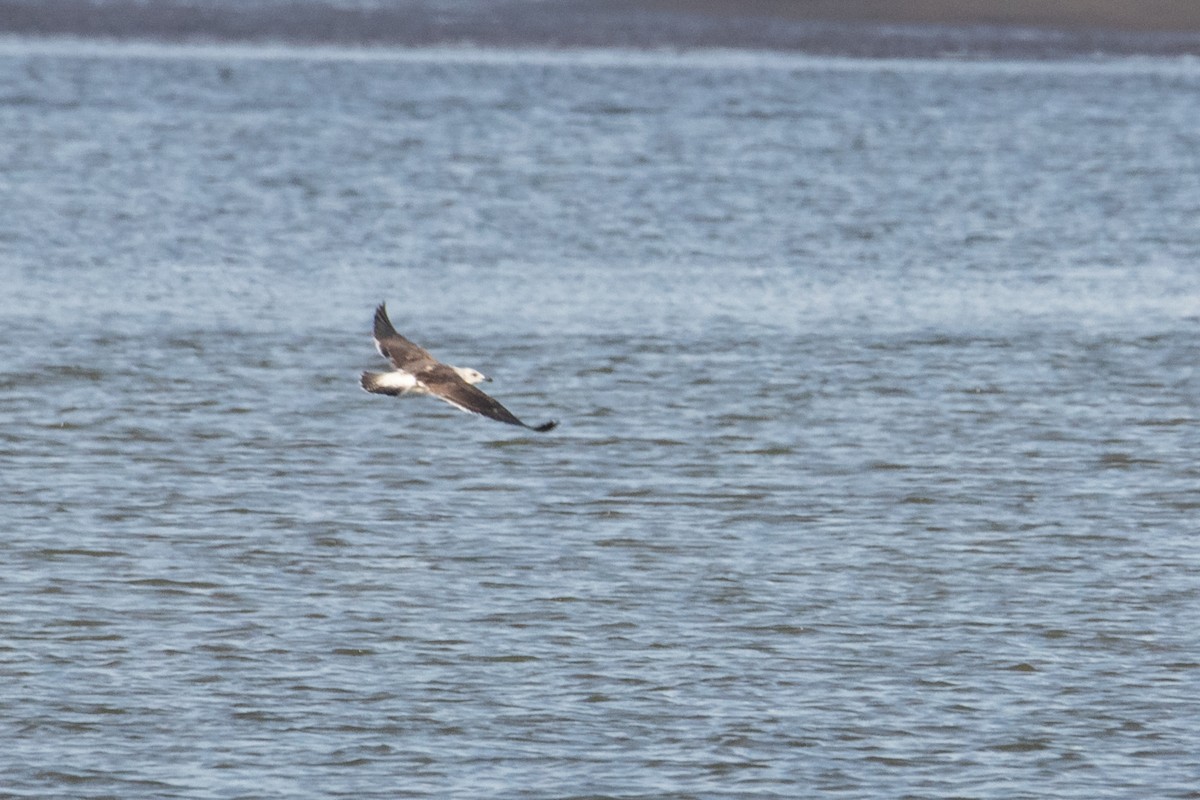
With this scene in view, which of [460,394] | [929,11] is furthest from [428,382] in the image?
[929,11]

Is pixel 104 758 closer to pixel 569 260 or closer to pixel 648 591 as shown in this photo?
pixel 648 591

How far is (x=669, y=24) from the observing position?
4788 centimetres

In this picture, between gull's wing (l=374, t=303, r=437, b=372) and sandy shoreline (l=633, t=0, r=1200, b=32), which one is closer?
gull's wing (l=374, t=303, r=437, b=372)

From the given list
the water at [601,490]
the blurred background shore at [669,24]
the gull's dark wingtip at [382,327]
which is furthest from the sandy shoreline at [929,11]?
the gull's dark wingtip at [382,327]

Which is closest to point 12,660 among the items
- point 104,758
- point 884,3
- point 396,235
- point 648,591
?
point 104,758

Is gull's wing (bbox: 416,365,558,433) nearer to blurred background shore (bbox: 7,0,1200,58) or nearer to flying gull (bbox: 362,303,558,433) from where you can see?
flying gull (bbox: 362,303,558,433)

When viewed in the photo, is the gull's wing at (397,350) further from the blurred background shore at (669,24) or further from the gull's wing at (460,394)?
the blurred background shore at (669,24)

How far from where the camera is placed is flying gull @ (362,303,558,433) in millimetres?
9406

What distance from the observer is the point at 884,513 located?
41.1ft

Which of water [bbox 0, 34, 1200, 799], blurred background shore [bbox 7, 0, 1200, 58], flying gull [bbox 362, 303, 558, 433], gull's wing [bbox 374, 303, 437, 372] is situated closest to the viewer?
water [bbox 0, 34, 1200, 799]

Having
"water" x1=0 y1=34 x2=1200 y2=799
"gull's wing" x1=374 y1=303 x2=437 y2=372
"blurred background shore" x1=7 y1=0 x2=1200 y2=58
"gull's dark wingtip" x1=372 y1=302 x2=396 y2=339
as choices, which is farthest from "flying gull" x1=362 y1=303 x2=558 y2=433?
"blurred background shore" x1=7 y1=0 x2=1200 y2=58

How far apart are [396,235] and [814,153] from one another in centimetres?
998

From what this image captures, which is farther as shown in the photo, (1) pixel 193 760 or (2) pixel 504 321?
(2) pixel 504 321

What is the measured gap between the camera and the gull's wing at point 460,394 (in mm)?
9242
